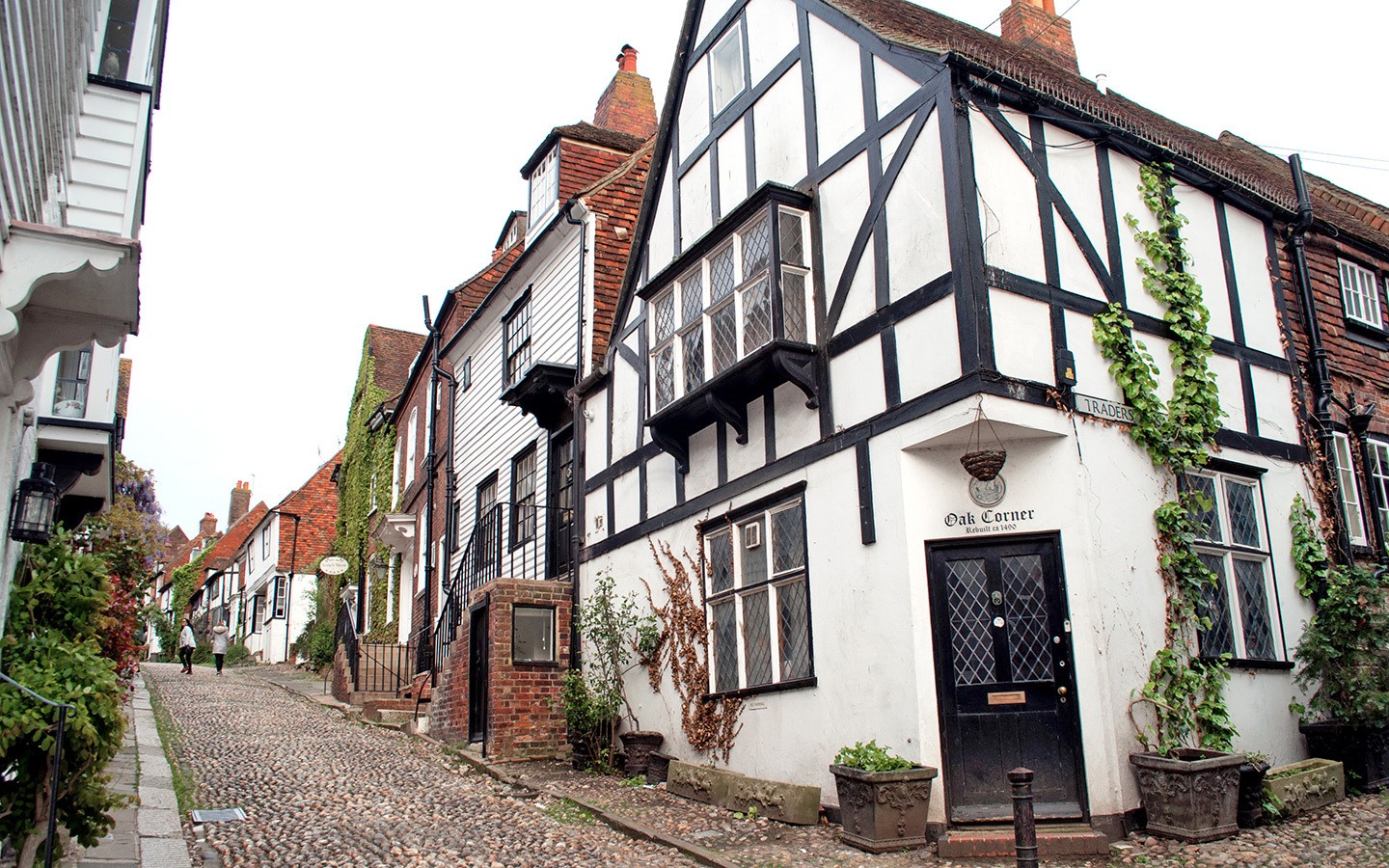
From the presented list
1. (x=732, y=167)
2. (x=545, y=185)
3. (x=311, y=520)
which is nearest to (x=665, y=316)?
(x=732, y=167)

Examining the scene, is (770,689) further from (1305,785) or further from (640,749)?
(1305,785)

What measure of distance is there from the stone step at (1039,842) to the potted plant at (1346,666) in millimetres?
3216

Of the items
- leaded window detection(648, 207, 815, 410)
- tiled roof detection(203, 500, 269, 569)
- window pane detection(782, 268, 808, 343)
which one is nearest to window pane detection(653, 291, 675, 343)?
leaded window detection(648, 207, 815, 410)

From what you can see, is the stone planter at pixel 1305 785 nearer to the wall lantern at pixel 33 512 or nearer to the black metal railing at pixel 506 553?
the black metal railing at pixel 506 553

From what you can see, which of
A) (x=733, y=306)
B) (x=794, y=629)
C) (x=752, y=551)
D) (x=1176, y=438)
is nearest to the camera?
(x=1176, y=438)

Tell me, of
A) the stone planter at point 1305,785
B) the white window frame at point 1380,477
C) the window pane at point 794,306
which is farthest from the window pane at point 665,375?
the white window frame at point 1380,477

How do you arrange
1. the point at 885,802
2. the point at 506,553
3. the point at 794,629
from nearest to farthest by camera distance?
1. the point at 885,802
2. the point at 794,629
3. the point at 506,553

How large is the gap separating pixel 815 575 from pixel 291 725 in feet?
34.2

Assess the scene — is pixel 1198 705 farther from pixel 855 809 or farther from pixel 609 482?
pixel 609 482

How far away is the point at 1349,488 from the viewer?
11633 mm

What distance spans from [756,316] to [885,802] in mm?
4827

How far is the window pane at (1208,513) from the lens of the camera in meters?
9.66

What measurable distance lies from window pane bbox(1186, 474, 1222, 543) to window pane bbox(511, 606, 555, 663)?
25.7 feet

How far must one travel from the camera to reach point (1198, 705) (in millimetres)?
8875
